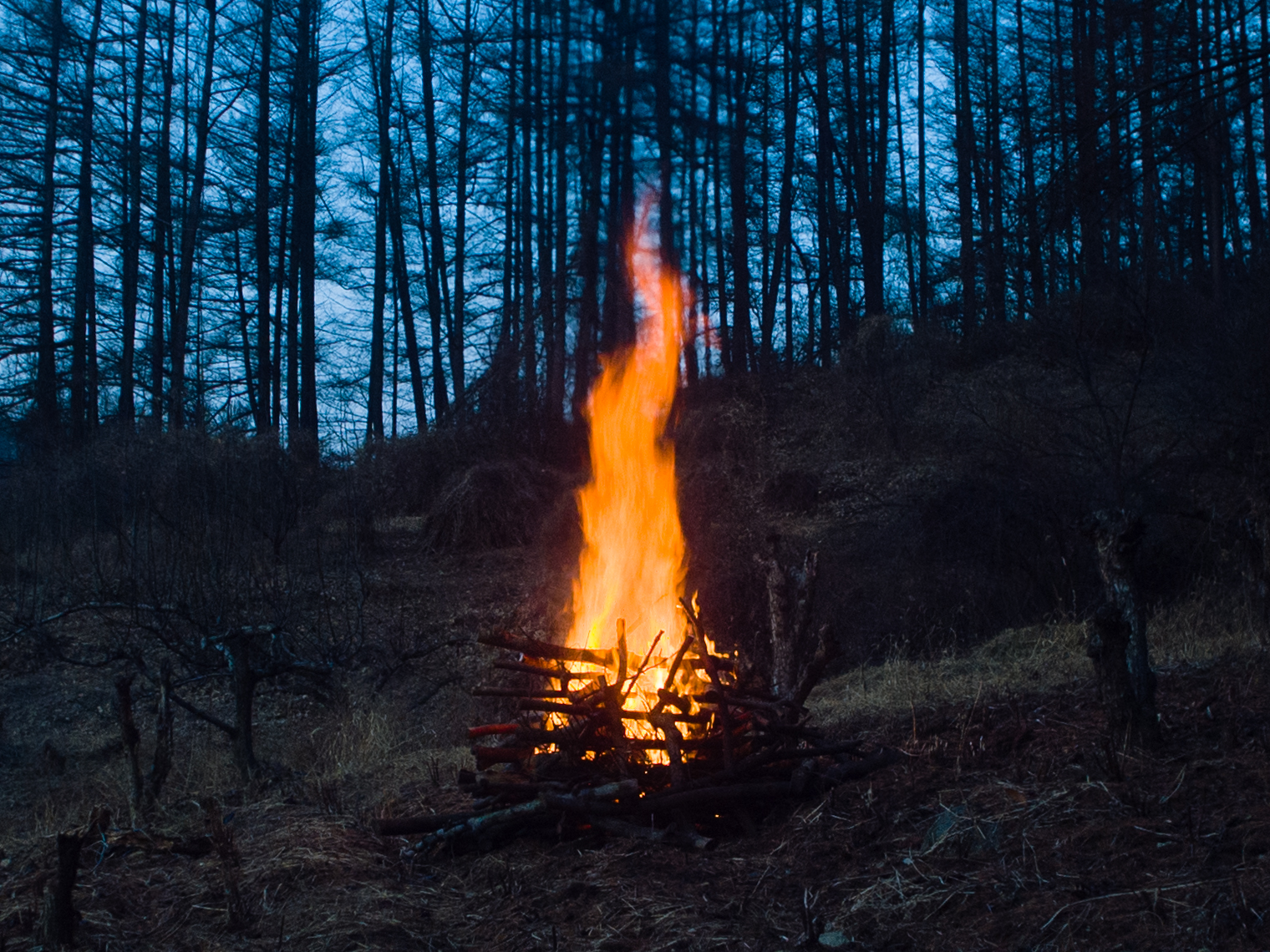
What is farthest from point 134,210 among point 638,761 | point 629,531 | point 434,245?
point 638,761

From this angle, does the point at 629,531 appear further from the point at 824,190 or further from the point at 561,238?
the point at 824,190

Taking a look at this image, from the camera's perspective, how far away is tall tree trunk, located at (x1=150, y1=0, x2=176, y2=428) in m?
23.9

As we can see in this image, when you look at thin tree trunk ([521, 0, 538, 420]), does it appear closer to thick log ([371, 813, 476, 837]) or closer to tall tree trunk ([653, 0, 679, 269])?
tall tree trunk ([653, 0, 679, 269])

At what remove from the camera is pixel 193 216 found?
23828mm

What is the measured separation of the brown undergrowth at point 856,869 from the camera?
346 centimetres

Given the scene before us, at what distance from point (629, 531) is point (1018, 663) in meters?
3.39

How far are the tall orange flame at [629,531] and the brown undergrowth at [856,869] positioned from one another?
1.53 m

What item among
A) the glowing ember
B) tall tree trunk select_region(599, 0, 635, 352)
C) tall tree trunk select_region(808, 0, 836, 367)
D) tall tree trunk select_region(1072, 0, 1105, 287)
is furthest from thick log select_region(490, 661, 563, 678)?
tall tree trunk select_region(808, 0, 836, 367)

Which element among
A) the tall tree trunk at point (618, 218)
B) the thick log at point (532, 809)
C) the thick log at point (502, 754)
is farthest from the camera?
the tall tree trunk at point (618, 218)

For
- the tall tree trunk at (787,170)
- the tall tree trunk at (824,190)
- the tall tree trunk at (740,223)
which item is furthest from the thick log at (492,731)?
the tall tree trunk at (824,190)

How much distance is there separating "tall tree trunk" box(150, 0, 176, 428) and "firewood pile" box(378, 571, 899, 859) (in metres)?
20.6

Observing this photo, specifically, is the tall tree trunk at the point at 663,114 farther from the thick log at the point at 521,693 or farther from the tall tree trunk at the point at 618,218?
the thick log at the point at 521,693

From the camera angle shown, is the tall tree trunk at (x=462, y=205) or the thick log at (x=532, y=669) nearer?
the thick log at (x=532, y=669)

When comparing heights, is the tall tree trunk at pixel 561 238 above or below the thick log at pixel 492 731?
above
